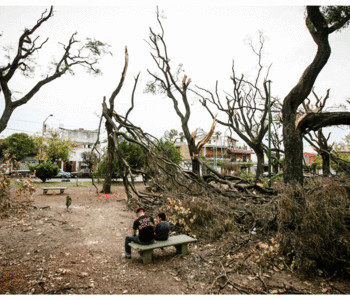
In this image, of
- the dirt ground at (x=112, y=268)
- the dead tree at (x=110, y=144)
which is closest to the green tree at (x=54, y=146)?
the dead tree at (x=110, y=144)

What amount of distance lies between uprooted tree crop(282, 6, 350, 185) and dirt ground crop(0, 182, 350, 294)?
2372mm

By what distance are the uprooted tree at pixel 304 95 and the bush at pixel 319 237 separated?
2001mm

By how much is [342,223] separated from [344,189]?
1149mm

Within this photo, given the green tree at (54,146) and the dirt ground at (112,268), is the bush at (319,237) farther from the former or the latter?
the green tree at (54,146)

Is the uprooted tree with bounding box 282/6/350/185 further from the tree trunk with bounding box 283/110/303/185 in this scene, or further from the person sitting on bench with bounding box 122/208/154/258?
the person sitting on bench with bounding box 122/208/154/258

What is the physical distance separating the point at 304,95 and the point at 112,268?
6.30m

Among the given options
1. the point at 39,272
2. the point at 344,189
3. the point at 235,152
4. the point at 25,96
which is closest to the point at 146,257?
the point at 39,272

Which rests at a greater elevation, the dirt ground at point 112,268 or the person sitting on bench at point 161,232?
the person sitting on bench at point 161,232

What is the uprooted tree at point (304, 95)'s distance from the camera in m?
6.07

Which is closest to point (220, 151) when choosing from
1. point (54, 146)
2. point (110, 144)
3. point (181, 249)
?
point (54, 146)

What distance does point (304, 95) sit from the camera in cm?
639

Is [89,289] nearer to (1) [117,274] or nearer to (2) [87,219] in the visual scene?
(1) [117,274]

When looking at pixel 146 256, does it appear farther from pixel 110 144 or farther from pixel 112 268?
pixel 110 144

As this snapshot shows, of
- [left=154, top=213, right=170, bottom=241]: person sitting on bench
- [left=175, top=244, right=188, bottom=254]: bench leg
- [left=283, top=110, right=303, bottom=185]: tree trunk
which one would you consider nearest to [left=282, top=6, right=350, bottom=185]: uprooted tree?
[left=283, top=110, right=303, bottom=185]: tree trunk
